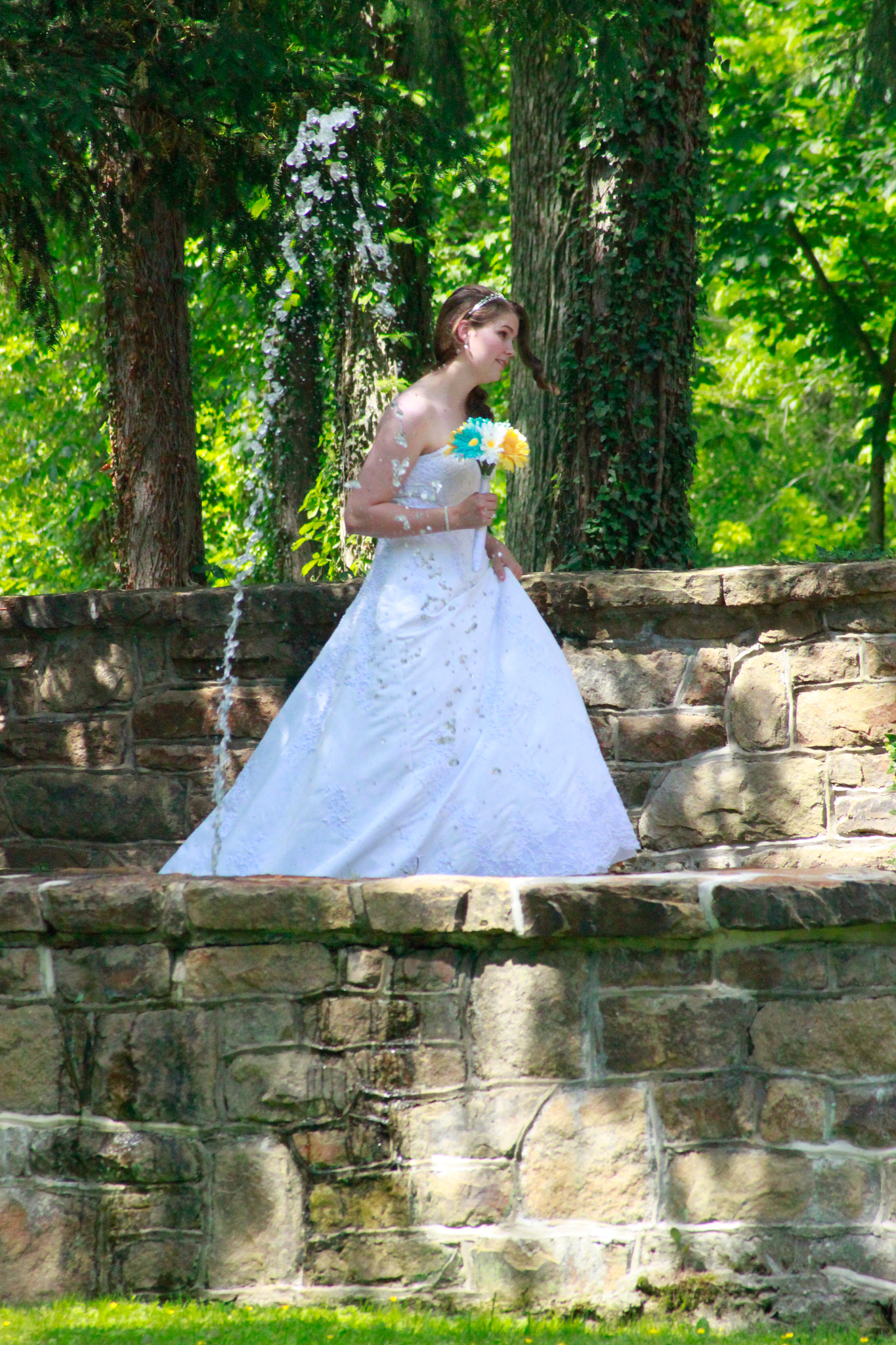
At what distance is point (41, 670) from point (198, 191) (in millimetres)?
2027

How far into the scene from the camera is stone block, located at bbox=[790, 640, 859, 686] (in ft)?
15.1

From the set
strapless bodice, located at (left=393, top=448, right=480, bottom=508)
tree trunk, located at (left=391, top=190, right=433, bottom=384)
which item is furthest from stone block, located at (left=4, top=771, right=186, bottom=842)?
tree trunk, located at (left=391, top=190, right=433, bottom=384)

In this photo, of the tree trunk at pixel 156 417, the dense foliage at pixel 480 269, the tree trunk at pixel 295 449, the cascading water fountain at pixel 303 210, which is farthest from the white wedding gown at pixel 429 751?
the tree trunk at pixel 295 449

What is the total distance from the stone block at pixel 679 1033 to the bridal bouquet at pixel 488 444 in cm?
161

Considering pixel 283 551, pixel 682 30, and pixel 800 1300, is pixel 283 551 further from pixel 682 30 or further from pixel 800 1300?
pixel 800 1300

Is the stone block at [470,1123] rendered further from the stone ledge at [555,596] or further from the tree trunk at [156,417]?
the tree trunk at [156,417]

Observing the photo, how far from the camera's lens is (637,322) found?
571cm

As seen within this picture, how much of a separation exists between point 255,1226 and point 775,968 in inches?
50.1

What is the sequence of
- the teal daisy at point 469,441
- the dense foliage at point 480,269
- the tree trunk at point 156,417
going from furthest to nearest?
1. the tree trunk at point 156,417
2. the dense foliage at point 480,269
3. the teal daisy at point 469,441

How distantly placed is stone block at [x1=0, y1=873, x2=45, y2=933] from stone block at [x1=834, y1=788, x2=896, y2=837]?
2.81 meters

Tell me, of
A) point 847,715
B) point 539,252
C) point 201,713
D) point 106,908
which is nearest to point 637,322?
point 539,252

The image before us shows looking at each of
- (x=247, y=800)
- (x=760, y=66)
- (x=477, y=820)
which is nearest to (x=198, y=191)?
(x=247, y=800)

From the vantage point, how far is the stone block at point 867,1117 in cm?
281

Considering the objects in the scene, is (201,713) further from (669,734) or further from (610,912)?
(610,912)
